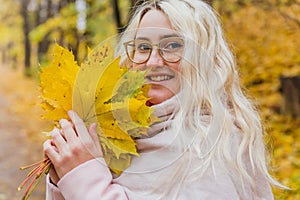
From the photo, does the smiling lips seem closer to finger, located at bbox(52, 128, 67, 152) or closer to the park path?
finger, located at bbox(52, 128, 67, 152)

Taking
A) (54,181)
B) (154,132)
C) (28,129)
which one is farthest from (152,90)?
(28,129)

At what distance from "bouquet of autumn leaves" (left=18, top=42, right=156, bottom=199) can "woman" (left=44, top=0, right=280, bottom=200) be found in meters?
0.04

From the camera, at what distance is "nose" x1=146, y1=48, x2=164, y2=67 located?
A: 1407 mm

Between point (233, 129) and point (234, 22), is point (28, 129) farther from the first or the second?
point (233, 129)

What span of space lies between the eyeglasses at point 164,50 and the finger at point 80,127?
263 mm

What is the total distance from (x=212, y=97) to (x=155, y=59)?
0.67ft

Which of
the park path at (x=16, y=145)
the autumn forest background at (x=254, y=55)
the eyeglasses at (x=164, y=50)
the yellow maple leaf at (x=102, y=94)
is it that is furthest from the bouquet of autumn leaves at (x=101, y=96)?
the autumn forest background at (x=254, y=55)

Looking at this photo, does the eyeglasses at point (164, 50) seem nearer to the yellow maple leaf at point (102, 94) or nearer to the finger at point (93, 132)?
the yellow maple leaf at point (102, 94)

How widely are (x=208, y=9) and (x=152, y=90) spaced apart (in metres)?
0.35

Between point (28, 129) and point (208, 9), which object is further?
point (28, 129)

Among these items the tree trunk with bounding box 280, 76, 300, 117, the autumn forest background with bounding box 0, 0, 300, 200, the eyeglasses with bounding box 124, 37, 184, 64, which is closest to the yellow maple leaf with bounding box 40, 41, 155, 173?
the eyeglasses with bounding box 124, 37, 184, 64

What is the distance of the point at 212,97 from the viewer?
1424mm

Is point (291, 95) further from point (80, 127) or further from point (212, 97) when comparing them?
point (80, 127)

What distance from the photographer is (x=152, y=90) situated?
4.68 feet
